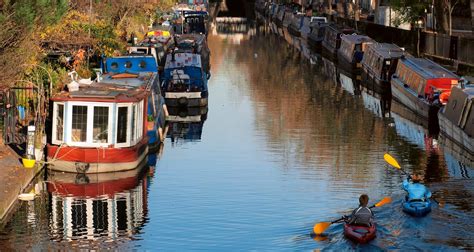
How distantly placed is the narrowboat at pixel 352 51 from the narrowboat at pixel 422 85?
15803 mm

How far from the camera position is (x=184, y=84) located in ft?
199

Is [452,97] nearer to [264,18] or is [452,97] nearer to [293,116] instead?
[293,116]

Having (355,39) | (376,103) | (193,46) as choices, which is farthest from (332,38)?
(376,103)

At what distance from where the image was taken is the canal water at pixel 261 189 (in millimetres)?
31562

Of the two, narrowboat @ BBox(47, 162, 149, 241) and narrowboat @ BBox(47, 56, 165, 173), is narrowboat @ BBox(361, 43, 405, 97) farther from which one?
narrowboat @ BBox(47, 56, 165, 173)

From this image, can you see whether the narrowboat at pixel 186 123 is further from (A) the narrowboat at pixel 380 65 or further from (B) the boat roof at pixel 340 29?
(B) the boat roof at pixel 340 29

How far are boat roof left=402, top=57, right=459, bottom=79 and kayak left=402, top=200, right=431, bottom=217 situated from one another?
81.9 ft

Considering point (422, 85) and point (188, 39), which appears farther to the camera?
point (188, 39)

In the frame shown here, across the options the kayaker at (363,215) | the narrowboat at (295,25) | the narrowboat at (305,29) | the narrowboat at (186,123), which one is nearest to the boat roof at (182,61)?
the narrowboat at (186,123)

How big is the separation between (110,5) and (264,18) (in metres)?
102

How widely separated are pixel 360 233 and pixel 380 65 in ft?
139

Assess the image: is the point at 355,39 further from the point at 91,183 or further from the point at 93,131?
the point at 91,183

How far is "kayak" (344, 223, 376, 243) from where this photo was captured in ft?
97.6

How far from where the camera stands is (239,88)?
75000mm
